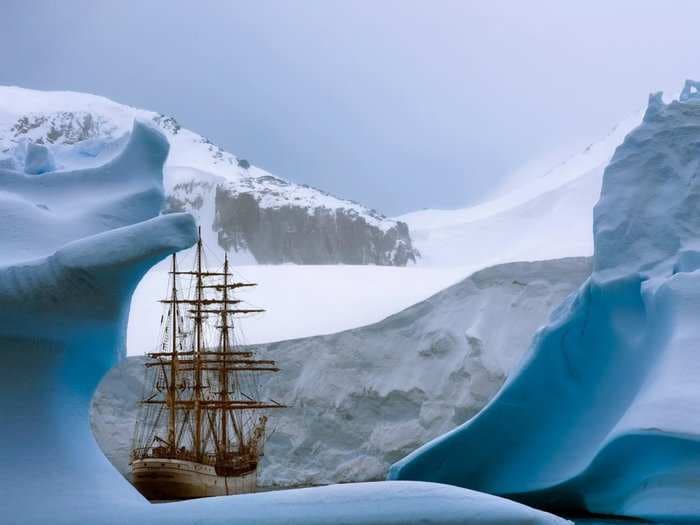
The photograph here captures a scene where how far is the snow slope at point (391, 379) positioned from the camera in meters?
16.3

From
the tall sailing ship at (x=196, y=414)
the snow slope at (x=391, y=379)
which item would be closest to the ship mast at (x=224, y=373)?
the tall sailing ship at (x=196, y=414)

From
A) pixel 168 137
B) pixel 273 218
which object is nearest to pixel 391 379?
pixel 273 218

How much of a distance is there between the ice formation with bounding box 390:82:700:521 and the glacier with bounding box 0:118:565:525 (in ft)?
10.9

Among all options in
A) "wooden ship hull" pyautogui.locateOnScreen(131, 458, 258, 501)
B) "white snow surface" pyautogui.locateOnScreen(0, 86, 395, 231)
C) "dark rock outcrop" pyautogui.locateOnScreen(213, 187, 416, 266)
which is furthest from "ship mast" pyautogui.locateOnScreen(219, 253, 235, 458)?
"white snow surface" pyautogui.locateOnScreen(0, 86, 395, 231)

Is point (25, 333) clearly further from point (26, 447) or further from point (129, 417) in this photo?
point (129, 417)

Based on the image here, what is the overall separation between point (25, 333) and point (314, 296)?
642 inches

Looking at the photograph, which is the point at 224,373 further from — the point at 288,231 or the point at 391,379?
the point at 288,231

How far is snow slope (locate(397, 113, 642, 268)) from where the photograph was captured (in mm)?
40934

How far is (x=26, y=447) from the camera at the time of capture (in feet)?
18.1

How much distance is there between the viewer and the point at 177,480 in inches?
696

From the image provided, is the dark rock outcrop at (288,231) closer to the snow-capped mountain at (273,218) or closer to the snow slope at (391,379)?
the snow-capped mountain at (273,218)

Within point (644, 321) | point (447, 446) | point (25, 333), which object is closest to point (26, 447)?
point (25, 333)

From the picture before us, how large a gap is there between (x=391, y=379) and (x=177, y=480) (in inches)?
146

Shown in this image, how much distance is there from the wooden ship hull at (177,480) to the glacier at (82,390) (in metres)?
11.8
